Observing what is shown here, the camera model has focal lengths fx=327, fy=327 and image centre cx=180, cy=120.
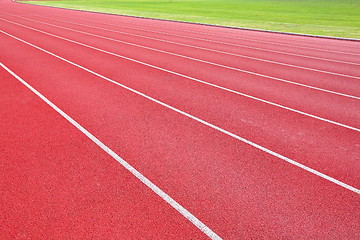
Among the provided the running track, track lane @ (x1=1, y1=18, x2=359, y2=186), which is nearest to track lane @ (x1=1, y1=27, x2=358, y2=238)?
the running track

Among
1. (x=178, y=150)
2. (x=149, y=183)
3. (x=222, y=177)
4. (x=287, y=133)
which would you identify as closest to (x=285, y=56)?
(x=287, y=133)

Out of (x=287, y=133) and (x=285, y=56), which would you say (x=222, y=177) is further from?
(x=285, y=56)

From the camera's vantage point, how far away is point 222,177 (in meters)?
4.51

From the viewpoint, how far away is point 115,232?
137 inches

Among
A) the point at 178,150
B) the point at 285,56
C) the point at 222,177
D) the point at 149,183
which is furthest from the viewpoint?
the point at 285,56

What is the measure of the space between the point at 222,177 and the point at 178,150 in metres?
1.00

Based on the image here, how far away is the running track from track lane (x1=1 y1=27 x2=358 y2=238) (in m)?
0.02

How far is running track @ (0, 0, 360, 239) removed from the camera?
3.69 meters

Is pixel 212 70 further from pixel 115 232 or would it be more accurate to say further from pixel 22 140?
pixel 115 232

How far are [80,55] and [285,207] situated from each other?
33.1ft

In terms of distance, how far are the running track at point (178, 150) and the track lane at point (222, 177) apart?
0.06 feet

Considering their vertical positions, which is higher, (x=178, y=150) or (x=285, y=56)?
(x=178, y=150)

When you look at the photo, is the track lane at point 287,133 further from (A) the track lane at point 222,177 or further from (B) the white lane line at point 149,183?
(B) the white lane line at point 149,183

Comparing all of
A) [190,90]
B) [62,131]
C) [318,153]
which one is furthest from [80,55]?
[318,153]
